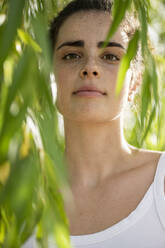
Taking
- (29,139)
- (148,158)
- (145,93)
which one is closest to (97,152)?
(148,158)

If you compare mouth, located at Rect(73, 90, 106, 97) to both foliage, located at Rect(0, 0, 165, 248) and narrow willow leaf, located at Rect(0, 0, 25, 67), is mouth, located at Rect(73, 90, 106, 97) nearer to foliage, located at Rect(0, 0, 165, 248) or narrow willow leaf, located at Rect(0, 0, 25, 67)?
foliage, located at Rect(0, 0, 165, 248)

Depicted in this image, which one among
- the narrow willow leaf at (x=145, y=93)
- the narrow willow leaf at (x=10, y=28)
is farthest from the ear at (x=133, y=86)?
the narrow willow leaf at (x=10, y=28)

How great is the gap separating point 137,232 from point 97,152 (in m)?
0.28

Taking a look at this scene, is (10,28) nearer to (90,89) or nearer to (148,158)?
(90,89)

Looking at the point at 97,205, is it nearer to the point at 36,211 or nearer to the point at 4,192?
the point at 36,211

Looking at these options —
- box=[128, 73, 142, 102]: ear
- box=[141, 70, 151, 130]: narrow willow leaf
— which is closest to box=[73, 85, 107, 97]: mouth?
box=[128, 73, 142, 102]: ear

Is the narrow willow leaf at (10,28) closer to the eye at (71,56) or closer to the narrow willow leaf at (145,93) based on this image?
the narrow willow leaf at (145,93)

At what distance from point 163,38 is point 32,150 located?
1.28m

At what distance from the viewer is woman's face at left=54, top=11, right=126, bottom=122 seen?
121 cm

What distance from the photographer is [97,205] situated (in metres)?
1.32

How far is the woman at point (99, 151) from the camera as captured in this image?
120cm

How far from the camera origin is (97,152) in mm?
1382

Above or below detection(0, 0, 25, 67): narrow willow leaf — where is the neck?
below

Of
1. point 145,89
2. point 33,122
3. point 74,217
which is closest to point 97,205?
point 74,217
